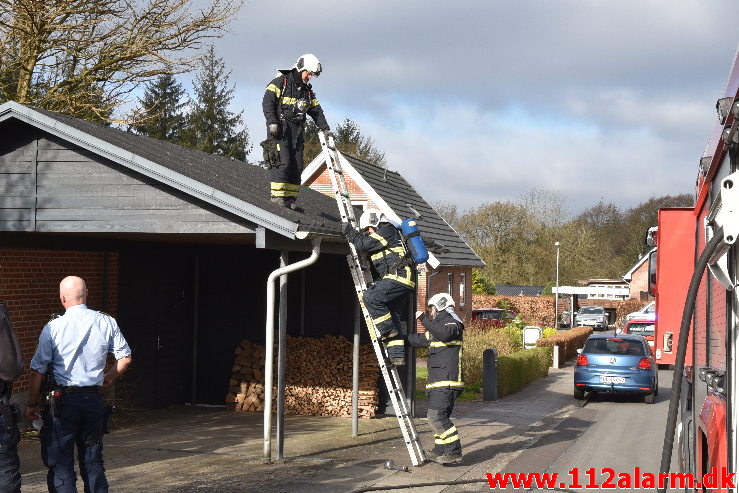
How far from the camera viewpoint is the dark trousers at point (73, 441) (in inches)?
278

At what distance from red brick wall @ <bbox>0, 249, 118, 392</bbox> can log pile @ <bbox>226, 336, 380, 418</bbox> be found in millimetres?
2965

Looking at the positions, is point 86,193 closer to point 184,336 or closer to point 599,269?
point 184,336

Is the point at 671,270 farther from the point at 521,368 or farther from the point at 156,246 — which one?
the point at 521,368

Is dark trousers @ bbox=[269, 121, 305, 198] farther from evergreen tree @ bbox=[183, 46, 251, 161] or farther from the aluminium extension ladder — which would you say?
evergreen tree @ bbox=[183, 46, 251, 161]

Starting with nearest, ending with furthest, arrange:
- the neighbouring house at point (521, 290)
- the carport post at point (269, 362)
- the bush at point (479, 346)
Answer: the carport post at point (269, 362), the bush at point (479, 346), the neighbouring house at point (521, 290)

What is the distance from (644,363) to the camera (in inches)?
767

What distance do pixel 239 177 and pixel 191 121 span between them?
154 ft

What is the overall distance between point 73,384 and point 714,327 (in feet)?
15.3

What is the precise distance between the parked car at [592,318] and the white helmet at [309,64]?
44.0 meters

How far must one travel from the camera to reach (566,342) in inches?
1166

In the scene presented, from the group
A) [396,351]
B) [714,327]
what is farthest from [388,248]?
[714,327]

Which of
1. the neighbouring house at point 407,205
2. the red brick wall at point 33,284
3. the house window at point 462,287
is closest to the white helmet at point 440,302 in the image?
the red brick wall at point 33,284

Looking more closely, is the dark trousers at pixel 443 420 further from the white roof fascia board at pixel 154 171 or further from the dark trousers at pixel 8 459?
the dark trousers at pixel 8 459

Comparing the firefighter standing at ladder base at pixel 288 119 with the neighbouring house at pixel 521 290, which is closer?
the firefighter standing at ladder base at pixel 288 119
